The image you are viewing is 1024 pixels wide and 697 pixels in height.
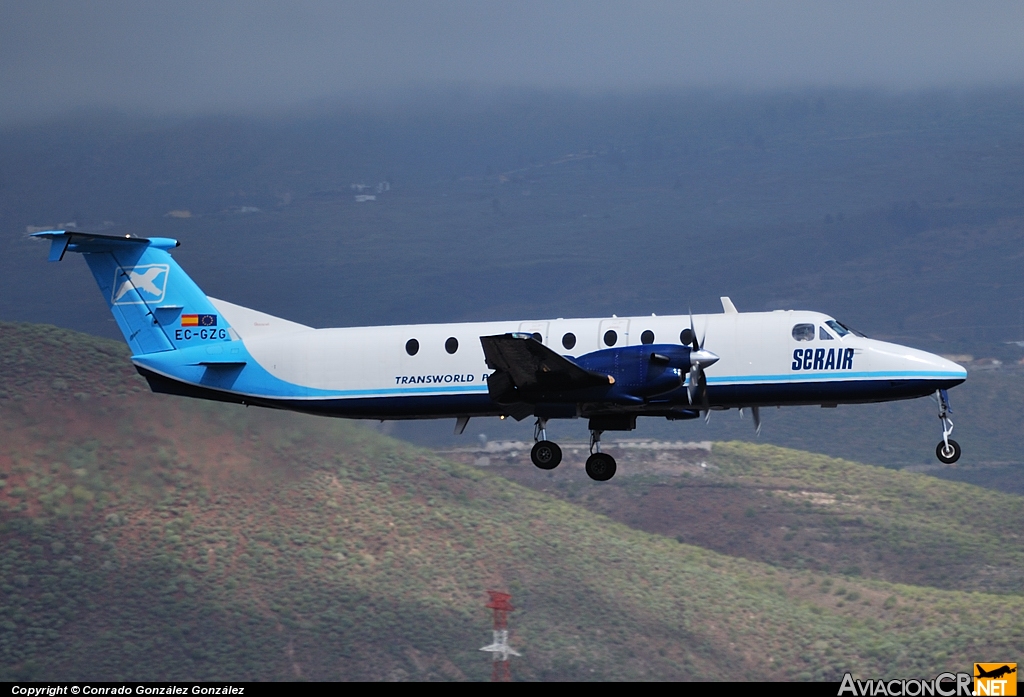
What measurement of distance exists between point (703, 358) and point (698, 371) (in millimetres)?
461

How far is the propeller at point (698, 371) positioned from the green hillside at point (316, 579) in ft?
95.3

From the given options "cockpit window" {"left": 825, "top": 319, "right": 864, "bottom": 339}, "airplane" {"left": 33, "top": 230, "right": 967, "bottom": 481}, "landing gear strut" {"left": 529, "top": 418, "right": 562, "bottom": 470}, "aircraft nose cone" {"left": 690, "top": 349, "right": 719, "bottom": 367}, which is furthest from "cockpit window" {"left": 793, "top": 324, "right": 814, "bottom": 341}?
"landing gear strut" {"left": 529, "top": 418, "right": 562, "bottom": 470}

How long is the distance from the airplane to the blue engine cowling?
0.04 meters

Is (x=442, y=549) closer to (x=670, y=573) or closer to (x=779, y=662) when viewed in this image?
(x=670, y=573)

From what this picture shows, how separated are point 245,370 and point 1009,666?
165ft

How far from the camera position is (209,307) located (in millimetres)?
39688

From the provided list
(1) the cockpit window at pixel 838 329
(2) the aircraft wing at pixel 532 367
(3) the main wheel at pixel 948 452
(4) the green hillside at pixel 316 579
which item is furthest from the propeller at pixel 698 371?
(4) the green hillside at pixel 316 579

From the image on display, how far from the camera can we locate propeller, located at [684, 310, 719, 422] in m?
33.9

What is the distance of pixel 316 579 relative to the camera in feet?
249

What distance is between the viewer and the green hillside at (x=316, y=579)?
223 feet

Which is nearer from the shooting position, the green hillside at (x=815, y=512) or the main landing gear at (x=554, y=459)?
the main landing gear at (x=554, y=459)

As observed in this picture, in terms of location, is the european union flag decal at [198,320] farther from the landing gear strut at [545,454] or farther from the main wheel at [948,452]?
the main wheel at [948,452]

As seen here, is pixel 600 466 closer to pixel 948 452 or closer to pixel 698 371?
pixel 698 371

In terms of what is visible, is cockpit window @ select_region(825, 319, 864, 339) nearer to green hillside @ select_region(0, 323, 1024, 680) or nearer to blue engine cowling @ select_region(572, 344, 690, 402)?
blue engine cowling @ select_region(572, 344, 690, 402)
